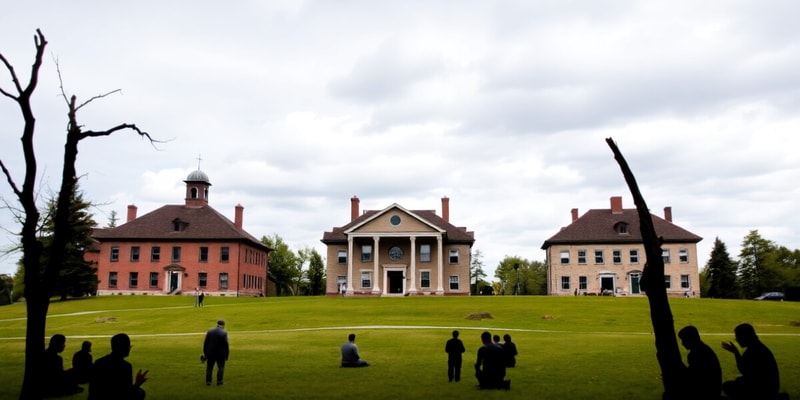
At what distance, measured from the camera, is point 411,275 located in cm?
6344

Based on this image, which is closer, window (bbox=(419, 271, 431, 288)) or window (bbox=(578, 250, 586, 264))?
window (bbox=(419, 271, 431, 288))

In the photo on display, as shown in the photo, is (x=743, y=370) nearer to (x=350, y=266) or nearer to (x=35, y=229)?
(x=35, y=229)

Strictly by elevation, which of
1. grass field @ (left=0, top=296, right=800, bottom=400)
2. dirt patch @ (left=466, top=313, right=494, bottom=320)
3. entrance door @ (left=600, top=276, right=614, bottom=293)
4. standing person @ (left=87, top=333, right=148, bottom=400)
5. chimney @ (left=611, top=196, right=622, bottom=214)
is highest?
chimney @ (left=611, top=196, right=622, bottom=214)

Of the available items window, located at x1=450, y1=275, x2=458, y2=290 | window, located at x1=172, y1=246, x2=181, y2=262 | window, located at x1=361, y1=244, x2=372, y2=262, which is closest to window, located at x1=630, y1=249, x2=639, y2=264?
window, located at x1=450, y1=275, x2=458, y2=290

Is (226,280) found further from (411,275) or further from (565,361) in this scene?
(565,361)

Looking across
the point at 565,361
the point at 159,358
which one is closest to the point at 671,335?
the point at 565,361

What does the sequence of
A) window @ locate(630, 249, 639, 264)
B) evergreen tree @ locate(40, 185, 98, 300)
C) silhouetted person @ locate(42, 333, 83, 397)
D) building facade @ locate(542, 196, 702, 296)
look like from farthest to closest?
window @ locate(630, 249, 639, 264), building facade @ locate(542, 196, 702, 296), evergreen tree @ locate(40, 185, 98, 300), silhouetted person @ locate(42, 333, 83, 397)

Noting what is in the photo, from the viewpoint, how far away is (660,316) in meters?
10.4

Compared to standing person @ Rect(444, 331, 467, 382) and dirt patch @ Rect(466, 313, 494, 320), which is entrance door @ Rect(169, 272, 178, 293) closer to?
dirt patch @ Rect(466, 313, 494, 320)

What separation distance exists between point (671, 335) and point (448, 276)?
184 feet

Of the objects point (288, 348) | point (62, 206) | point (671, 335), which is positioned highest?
point (62, 206)

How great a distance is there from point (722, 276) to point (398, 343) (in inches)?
2789

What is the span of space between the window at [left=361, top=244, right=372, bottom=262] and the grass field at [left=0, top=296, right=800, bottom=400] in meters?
13.7

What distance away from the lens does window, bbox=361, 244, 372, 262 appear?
215ft
